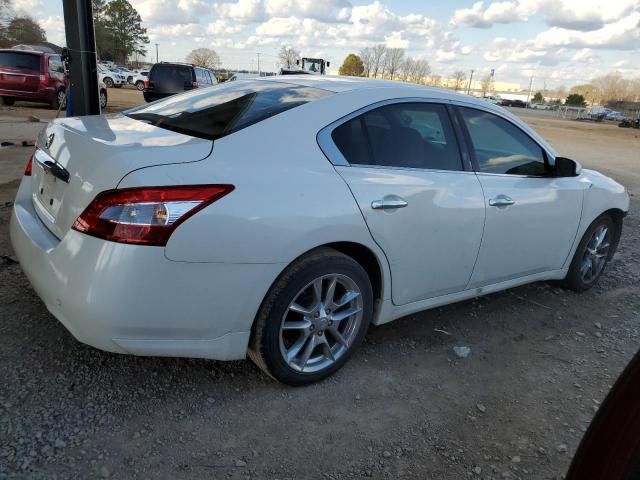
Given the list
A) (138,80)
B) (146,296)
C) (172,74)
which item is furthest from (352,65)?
(146,296)

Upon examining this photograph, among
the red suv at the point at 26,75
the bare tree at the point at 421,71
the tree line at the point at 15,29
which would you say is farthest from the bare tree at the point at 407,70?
the red suv at the point at 26,75

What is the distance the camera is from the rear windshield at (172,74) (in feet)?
54.9

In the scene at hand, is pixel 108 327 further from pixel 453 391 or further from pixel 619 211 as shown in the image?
pixel 619 211

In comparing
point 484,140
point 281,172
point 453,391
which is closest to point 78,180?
point 281,172

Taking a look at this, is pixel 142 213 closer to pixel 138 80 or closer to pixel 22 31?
pixel 138 80

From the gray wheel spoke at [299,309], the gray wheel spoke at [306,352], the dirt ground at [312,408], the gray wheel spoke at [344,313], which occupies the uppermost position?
the gray wheel spoke at [299,309]

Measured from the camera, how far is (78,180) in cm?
236

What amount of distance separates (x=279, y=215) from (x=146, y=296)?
0.67 m

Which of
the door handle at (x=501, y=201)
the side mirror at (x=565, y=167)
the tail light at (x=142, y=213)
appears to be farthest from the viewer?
the side mirror at (x=565, y=167)

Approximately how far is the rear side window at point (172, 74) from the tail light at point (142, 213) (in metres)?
15.7

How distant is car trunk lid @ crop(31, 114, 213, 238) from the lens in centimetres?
226

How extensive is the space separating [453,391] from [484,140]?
64.3 inches

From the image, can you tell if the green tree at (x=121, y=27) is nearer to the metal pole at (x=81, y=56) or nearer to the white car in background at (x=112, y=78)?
the white car in background at (x=112, y=78)

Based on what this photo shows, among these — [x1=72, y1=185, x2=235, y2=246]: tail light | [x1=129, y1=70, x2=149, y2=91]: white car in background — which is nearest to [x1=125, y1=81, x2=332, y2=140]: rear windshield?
[x1=72, y1=185, x2=235, y2=246]: tail light
